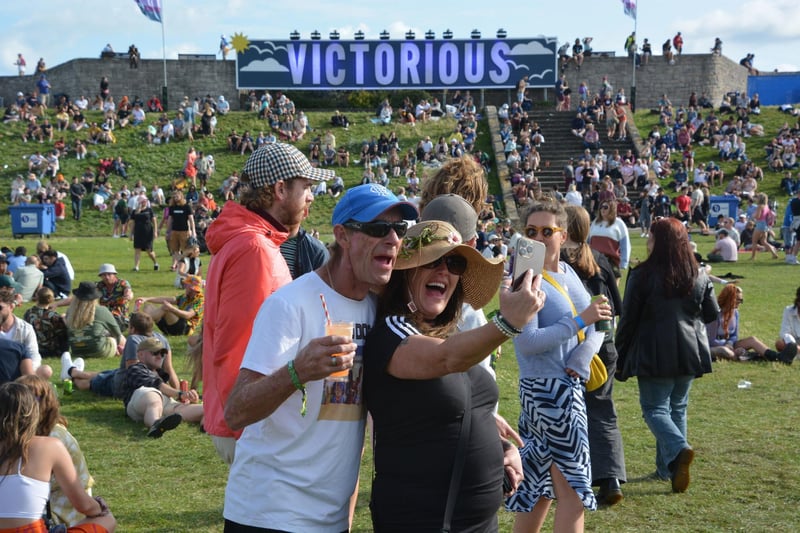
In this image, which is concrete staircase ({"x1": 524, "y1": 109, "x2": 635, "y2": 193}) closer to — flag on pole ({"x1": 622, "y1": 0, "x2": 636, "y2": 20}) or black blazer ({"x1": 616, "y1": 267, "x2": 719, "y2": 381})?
flag on pole ({"x1": 622, "y1": 0, "x2": 636, "y2": 20})

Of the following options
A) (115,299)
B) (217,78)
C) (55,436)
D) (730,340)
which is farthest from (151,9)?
(55,436)

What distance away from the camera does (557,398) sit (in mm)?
4453

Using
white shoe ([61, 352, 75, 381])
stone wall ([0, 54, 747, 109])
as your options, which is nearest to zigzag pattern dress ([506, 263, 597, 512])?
white shoe ([61, 352, 75, 381])

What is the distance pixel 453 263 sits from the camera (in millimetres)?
2936

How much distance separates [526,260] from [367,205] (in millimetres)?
526

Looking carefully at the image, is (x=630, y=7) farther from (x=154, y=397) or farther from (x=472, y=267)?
(x=472, y=267)

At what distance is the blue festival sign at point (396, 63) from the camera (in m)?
51.1

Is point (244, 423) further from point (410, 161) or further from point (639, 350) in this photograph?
point (410, 161)

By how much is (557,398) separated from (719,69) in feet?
179

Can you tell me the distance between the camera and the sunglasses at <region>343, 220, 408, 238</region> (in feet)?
9.17

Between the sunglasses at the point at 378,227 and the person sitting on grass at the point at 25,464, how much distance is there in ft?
7.73

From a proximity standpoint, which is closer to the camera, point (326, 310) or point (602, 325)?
point (326, 310)

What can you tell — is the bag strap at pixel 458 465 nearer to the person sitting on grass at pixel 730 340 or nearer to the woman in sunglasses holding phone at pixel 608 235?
the woman in sunglasses holding phone at pixel 608 235

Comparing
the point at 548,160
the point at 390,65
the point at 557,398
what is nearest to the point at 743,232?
the point at 548,160
